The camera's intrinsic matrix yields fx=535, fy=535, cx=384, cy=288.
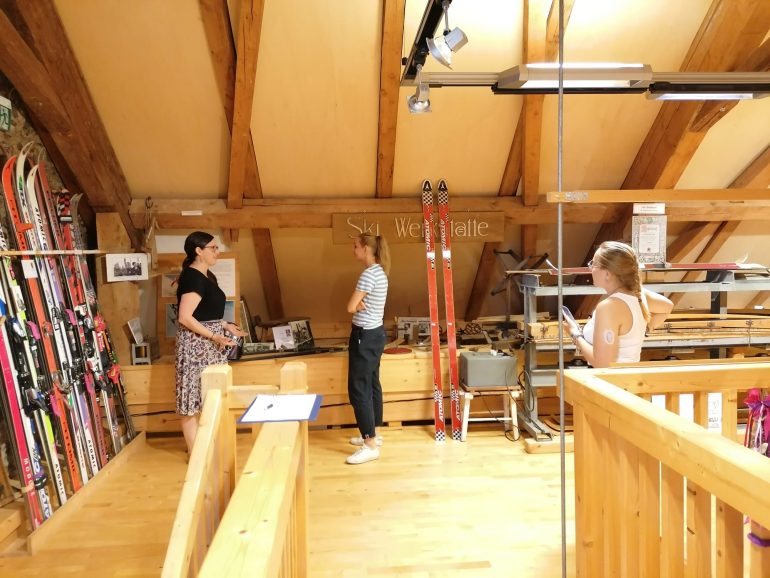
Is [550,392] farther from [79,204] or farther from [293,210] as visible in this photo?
[79,204]

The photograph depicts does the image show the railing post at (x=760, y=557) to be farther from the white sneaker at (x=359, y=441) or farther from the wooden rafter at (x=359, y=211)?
the wooden rafter at (x=359, y=211)

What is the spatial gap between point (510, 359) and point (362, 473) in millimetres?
1354

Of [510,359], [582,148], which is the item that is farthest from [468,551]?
[582,148]

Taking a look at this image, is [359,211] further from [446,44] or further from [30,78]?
[30,78]

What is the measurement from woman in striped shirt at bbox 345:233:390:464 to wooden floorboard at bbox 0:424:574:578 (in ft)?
0.77

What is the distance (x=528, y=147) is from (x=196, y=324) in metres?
2.59

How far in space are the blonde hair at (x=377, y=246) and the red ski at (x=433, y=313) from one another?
0.66 m

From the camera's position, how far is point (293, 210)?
4180mm

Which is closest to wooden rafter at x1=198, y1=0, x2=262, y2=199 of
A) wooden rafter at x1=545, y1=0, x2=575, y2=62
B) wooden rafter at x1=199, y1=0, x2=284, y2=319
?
wooden rafter at x1=199, y1=0, x2=284, y2=319

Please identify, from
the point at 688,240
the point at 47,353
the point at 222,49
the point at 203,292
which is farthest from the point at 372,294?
the point at 688,240

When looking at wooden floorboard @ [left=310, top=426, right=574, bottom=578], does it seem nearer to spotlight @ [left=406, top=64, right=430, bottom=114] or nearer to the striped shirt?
the striped shirt

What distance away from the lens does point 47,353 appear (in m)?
2.94

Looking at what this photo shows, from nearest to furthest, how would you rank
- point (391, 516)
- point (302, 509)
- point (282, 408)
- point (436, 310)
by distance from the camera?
point (282, 408) < point (302, 509) < point (391, 516) < point (436, 310)

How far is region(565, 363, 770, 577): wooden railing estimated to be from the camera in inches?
40.1
